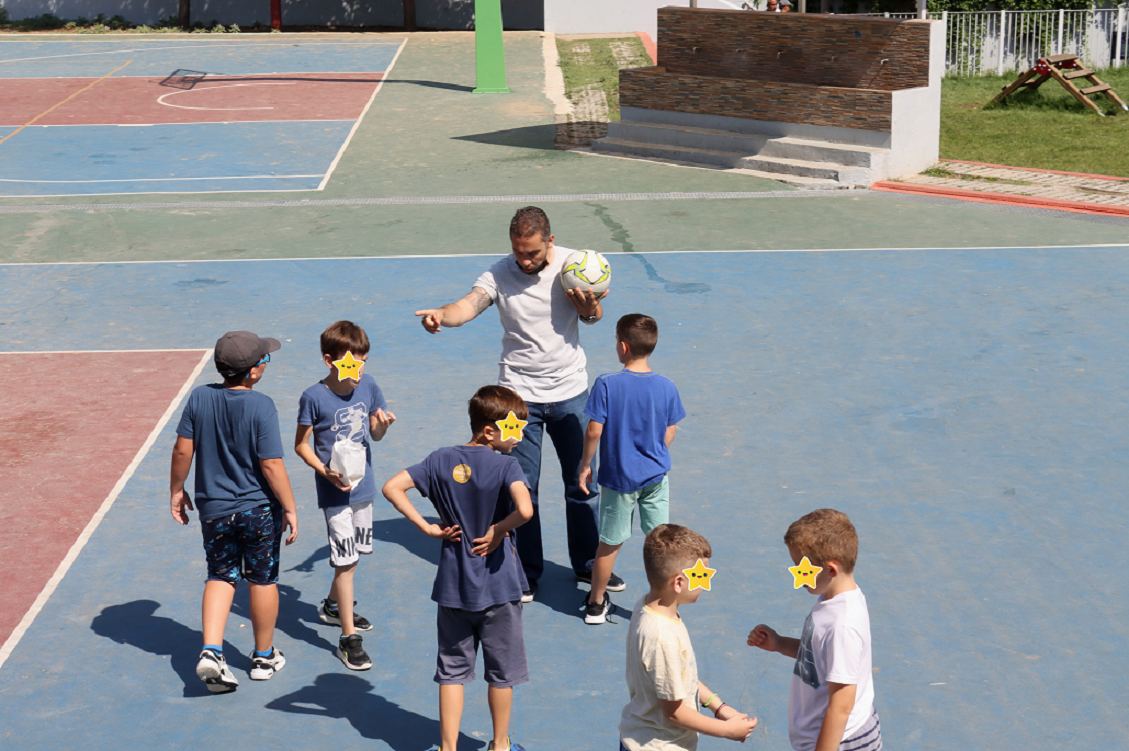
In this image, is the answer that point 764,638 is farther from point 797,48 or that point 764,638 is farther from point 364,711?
point 797,48

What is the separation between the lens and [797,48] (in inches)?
762

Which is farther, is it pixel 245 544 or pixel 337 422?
pixel 337 422

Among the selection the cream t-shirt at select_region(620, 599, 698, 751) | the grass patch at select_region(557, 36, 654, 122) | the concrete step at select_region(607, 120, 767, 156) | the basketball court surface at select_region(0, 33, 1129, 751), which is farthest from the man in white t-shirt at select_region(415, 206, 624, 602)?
the grass patch at select_region(557, 36, 654, 122)

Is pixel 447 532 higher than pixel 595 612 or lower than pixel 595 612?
higher

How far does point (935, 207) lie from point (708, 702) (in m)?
12.6

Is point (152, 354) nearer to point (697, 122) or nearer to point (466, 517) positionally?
point (466, 517)

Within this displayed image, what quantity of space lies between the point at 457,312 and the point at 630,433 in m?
1.15

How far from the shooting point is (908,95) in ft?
56.0

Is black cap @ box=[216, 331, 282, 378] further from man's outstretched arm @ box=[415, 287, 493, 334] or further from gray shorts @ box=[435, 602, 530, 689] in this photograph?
gray shorts @ box=[435, 602, 530, 689]

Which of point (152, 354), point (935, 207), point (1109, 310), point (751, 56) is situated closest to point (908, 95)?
point (935, 207)

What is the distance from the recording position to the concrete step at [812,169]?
1675 cm

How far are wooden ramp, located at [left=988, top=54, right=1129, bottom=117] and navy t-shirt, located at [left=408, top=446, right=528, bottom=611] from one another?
2075cm

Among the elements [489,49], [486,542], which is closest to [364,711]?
[486,542]

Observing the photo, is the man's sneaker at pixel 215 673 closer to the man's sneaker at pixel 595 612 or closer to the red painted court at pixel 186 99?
the man's sneaker at pixel 595 612
